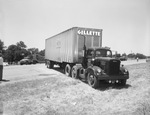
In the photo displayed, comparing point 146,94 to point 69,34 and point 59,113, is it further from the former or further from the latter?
point 69,34

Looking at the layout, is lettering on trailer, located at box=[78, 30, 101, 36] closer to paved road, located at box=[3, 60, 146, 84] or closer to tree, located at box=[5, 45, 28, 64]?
paved road, located at box=[3, 60, 146, 84]

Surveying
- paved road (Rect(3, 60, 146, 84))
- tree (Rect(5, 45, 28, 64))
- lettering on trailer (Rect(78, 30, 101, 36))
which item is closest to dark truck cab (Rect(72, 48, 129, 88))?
lettering on trailer (Rect(78, 30, 101, 36))

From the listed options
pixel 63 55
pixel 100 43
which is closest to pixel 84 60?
pixel 100 43

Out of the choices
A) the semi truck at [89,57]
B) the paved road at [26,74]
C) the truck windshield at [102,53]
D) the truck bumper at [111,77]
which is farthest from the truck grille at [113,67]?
the paved road at [26,74]

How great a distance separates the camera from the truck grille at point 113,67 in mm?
8917

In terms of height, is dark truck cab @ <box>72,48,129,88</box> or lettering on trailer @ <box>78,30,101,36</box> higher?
lettering on trailer @ <box>78,30,101,36</box>

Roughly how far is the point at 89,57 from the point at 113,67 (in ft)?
7.22

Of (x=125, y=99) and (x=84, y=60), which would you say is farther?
(x=84, y=60)

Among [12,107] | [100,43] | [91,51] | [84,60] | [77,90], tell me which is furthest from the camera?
[100,43]

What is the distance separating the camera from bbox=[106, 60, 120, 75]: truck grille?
892 centimetres

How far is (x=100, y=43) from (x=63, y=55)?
4.13 meters

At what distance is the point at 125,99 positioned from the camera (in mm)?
6738

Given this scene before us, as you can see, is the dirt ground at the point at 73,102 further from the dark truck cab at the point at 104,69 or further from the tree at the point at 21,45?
the tree at the point at 21,45

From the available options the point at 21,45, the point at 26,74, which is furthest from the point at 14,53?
the point at 26,74
